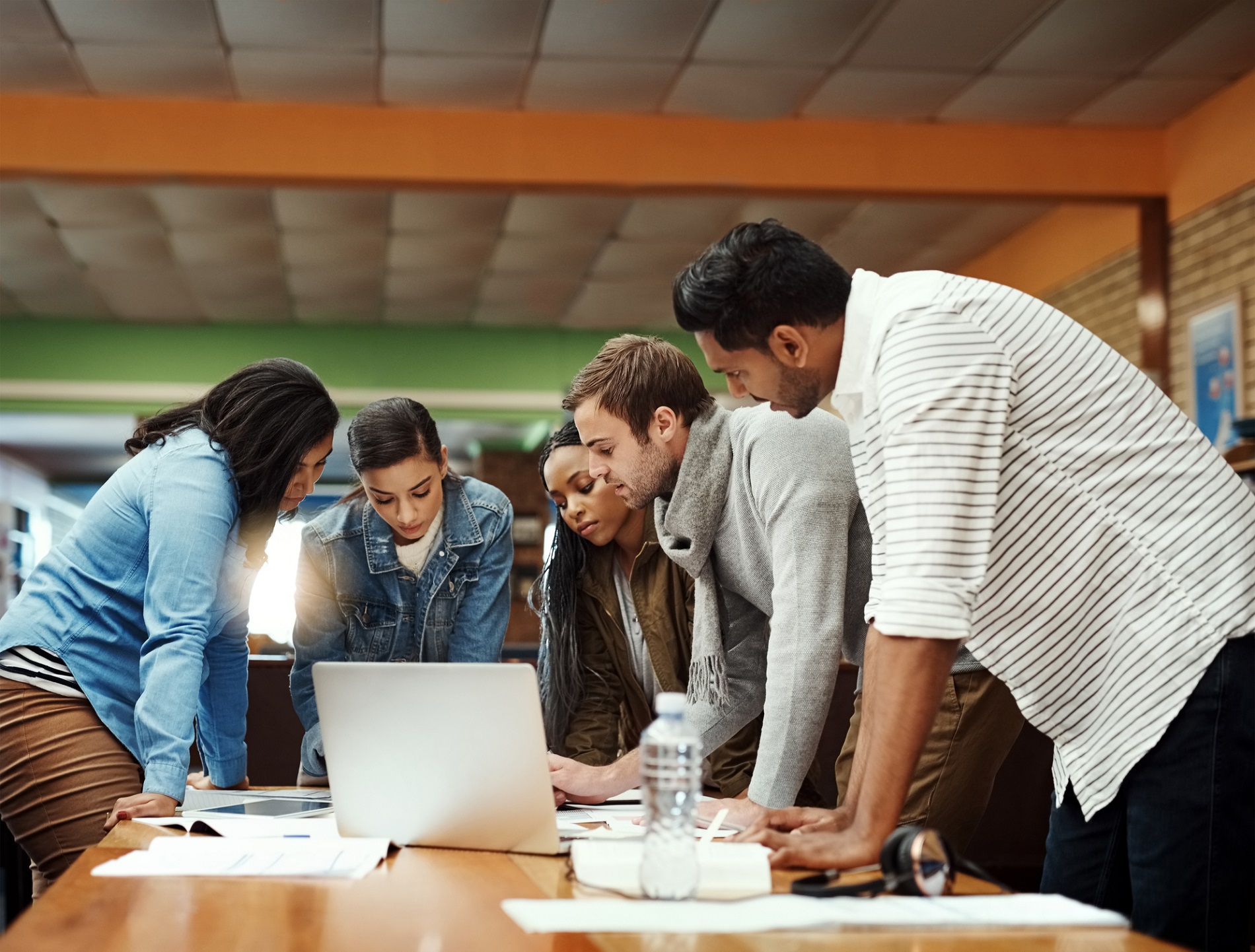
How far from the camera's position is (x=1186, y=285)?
5449 millimetres

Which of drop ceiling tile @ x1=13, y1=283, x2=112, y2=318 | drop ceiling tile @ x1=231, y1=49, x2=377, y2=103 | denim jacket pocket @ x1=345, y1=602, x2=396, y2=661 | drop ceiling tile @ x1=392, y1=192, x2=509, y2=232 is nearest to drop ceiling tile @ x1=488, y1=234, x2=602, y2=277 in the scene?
drop ceiling tile @ x1=392, y1=192, x2=509, y2=232

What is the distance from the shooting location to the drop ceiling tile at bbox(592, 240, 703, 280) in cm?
682

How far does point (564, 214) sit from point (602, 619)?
4.24 m

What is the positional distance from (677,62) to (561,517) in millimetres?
2969

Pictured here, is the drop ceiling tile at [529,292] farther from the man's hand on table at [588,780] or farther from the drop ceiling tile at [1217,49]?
the man's hand on table at [588,780]

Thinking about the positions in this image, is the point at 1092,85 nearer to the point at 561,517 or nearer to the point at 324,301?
the point at 561,517

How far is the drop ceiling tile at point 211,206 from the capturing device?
592 centimetres

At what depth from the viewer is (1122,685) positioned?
1.43 meters

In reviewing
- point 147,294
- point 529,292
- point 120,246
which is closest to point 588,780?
point 120,246

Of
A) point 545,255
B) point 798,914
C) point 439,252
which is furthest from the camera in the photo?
point 545,255

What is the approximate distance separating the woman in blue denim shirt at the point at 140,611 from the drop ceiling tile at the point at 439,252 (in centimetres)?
465

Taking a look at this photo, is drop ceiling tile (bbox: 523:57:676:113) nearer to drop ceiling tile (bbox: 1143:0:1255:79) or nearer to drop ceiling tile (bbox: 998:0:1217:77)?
drop ceiling tile (bbox: 998:0:1217:77)

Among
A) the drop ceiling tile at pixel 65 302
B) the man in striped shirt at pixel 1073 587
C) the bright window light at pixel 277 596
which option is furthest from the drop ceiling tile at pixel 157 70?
the man in striped shirt at pixel 1073 587

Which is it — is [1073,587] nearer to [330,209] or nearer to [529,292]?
[330,209]
